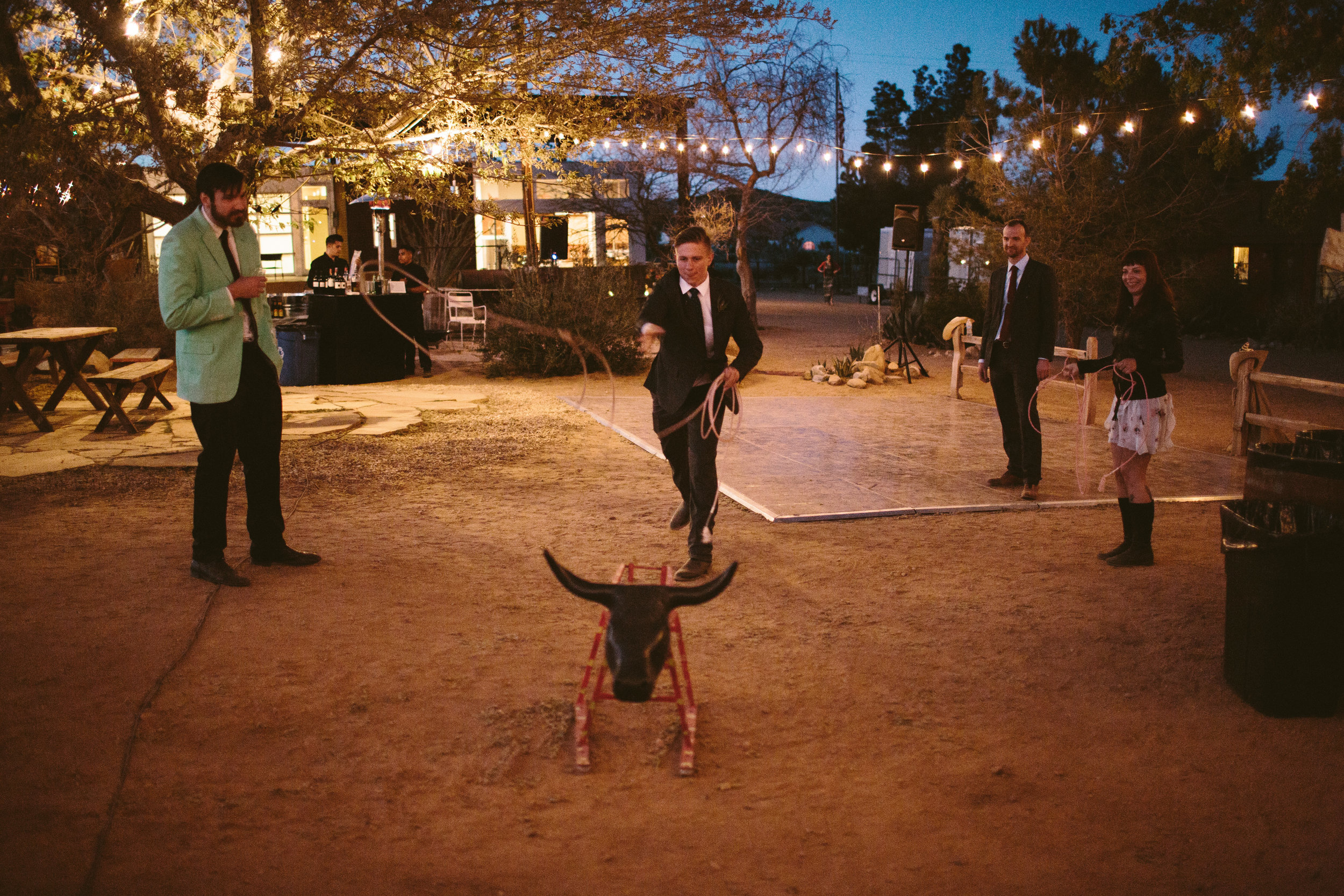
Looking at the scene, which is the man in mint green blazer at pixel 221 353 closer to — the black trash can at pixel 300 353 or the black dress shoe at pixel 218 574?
the black dress shoe at pixel 218 574

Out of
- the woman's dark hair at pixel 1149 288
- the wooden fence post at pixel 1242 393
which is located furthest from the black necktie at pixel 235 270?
the wooden fence post at pixel 1242 393

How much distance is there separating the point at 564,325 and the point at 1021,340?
7.39 meters

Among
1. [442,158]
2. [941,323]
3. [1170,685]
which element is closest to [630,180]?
[941,323]

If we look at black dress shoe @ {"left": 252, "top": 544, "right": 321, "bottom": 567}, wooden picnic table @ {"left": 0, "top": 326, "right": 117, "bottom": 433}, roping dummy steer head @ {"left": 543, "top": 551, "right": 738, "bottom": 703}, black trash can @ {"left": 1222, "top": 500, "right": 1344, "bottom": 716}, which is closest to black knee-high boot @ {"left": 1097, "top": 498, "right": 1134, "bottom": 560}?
black trash can @ {"left": 1222, "top": 500, "right": 1344, "bottom": 716}

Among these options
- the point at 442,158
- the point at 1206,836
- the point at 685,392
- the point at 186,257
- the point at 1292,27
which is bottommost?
the point at 1206,836

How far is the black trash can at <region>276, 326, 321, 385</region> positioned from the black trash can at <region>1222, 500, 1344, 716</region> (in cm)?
1078

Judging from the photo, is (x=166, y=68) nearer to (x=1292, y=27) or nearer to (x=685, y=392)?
(x=685, y=392)

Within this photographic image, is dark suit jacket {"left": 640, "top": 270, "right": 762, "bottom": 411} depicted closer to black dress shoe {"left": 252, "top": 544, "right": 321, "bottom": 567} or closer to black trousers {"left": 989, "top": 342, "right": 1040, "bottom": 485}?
black dress shoe {"left": 252, "top": 544, "right": 321, "bottom": 567}

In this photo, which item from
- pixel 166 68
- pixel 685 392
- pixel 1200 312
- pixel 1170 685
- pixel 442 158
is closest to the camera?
pixel 1170 685

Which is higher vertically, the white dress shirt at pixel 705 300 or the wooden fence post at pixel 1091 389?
the white dress shirt at pixel 705 300

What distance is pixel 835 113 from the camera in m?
20.2

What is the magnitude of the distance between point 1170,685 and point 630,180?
1878cm

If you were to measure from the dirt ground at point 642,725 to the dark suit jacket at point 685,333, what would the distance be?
3.28 ft

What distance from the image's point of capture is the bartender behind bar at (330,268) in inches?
519
